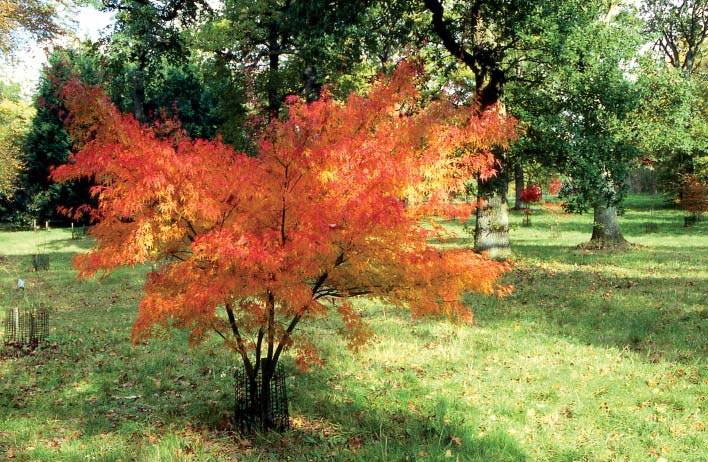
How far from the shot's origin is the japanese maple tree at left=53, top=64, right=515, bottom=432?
5.09 meters

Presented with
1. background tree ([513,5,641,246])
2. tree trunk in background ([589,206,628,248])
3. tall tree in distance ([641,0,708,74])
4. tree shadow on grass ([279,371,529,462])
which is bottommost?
tree shadow on grass ([279,371,529,462])

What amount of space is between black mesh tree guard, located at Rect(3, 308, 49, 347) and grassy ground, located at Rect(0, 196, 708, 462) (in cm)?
32

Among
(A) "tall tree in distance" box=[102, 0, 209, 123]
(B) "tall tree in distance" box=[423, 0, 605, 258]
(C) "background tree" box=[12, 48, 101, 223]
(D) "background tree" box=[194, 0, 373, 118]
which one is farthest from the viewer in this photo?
(C) "background tree" box=[12, 48, 101, 223]

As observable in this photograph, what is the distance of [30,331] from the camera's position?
10.7 m

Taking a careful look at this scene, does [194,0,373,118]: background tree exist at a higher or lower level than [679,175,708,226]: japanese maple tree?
higher

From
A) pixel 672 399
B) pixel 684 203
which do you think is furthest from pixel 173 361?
pixel 684 203

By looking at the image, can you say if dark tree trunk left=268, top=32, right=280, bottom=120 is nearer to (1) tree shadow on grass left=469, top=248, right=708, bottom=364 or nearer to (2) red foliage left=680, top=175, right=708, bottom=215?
(1) tree shadow on grass left=469, top=248, right=708, bottom=364

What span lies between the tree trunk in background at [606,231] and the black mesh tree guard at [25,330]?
18.4 m

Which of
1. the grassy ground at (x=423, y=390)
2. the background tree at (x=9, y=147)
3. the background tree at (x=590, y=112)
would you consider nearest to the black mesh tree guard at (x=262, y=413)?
the grassy ground at (x=423, y=390)

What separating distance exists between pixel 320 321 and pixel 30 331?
18.6ft

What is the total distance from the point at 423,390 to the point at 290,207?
353 centimetres

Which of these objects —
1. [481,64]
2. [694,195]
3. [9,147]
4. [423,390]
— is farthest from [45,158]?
[694,195]

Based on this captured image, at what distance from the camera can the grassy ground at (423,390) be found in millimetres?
5891

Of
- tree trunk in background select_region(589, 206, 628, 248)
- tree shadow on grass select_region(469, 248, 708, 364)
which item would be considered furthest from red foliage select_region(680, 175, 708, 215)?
tree shadow on grass select_region(469, 248, 708, 364)
